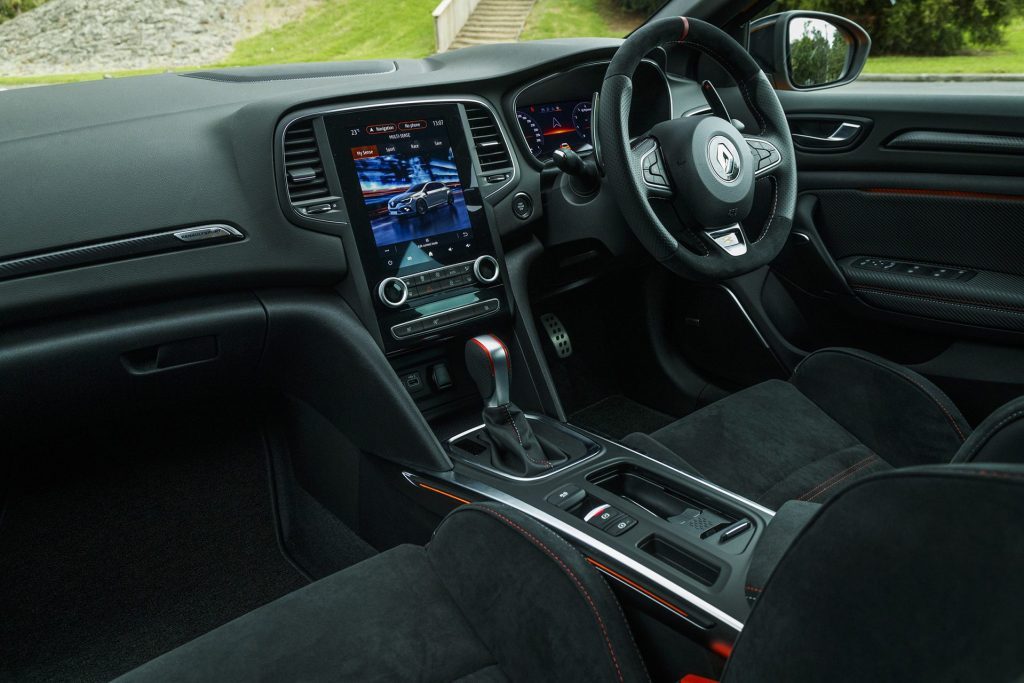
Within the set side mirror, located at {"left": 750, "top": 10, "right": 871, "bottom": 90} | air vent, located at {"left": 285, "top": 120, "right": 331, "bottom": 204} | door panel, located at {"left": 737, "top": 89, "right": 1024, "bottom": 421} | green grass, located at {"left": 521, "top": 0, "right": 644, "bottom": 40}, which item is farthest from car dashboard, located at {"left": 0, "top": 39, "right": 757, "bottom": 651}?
door panel, located at {"left": 737, "top": 89, "right": 1024, "bottom": 421}

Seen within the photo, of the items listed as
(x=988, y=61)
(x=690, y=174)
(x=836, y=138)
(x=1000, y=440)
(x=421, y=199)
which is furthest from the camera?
(x=836, y=138)

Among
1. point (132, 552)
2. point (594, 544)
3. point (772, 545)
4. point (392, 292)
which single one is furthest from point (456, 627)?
point (132, 552)

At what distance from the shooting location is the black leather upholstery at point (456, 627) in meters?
1.05

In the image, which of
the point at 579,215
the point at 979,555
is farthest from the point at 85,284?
the point at 979,555

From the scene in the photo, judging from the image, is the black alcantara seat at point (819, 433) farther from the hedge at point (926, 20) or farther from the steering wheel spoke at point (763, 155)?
the hedge at point (926, 20)

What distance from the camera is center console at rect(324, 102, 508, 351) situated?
5.83 feet

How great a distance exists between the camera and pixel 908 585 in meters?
0.54

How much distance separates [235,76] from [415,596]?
145cm

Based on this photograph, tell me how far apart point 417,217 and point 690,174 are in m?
0.61

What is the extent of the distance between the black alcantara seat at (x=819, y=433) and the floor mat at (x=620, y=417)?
0.58m

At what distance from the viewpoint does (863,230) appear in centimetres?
229

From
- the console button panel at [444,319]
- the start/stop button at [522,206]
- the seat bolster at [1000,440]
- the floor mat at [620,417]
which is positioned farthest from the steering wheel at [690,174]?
the floor mat at [620,417]

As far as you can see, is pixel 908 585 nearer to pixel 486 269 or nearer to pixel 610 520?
pixel 610 520

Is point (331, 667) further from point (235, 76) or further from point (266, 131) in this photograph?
point (235, 76)
